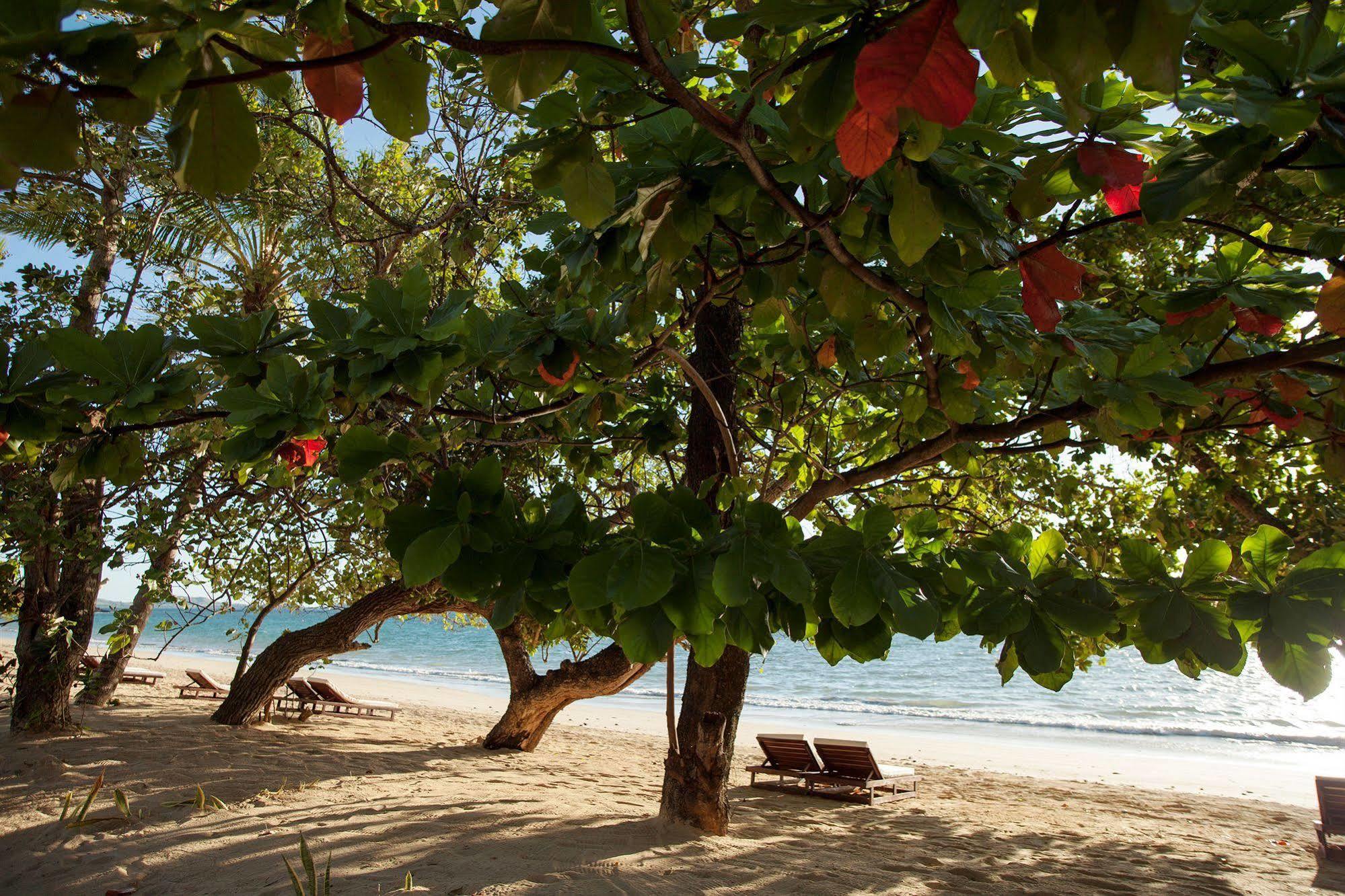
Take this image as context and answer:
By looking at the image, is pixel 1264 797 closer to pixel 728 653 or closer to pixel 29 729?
pixel 728 653

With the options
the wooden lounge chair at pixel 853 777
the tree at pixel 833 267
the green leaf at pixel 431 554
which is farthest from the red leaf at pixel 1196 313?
the wooden lounge chair at pixel 853 777

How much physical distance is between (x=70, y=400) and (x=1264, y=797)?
49.1 feet

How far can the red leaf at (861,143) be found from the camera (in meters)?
0.97

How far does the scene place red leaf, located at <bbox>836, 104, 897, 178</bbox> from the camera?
97cm

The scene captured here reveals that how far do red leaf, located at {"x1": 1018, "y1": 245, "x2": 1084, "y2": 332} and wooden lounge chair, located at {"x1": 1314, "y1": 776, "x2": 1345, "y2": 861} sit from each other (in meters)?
7.58

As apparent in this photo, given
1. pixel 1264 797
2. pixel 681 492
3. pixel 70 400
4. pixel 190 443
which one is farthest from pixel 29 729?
pixel 1264 797

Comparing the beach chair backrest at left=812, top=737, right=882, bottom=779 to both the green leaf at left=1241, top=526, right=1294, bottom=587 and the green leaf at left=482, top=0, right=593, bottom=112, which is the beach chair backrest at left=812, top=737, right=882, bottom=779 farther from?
the green leaf at left=482, top=0, right=593, bottom=112

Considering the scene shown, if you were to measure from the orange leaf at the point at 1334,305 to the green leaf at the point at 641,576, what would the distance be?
4.72 ft

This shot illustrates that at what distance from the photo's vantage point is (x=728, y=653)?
4.36m

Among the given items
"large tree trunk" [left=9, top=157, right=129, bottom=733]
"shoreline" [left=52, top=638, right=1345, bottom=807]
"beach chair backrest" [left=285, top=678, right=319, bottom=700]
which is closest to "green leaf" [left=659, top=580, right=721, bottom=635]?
"large tree trunk" [left=9, top=157, right=129, bottom=733]

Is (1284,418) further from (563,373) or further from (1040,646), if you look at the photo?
(563,373)

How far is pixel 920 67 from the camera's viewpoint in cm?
80

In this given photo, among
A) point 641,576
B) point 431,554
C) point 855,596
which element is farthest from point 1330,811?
point 431,554

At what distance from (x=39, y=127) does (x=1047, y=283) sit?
1.62 metres
